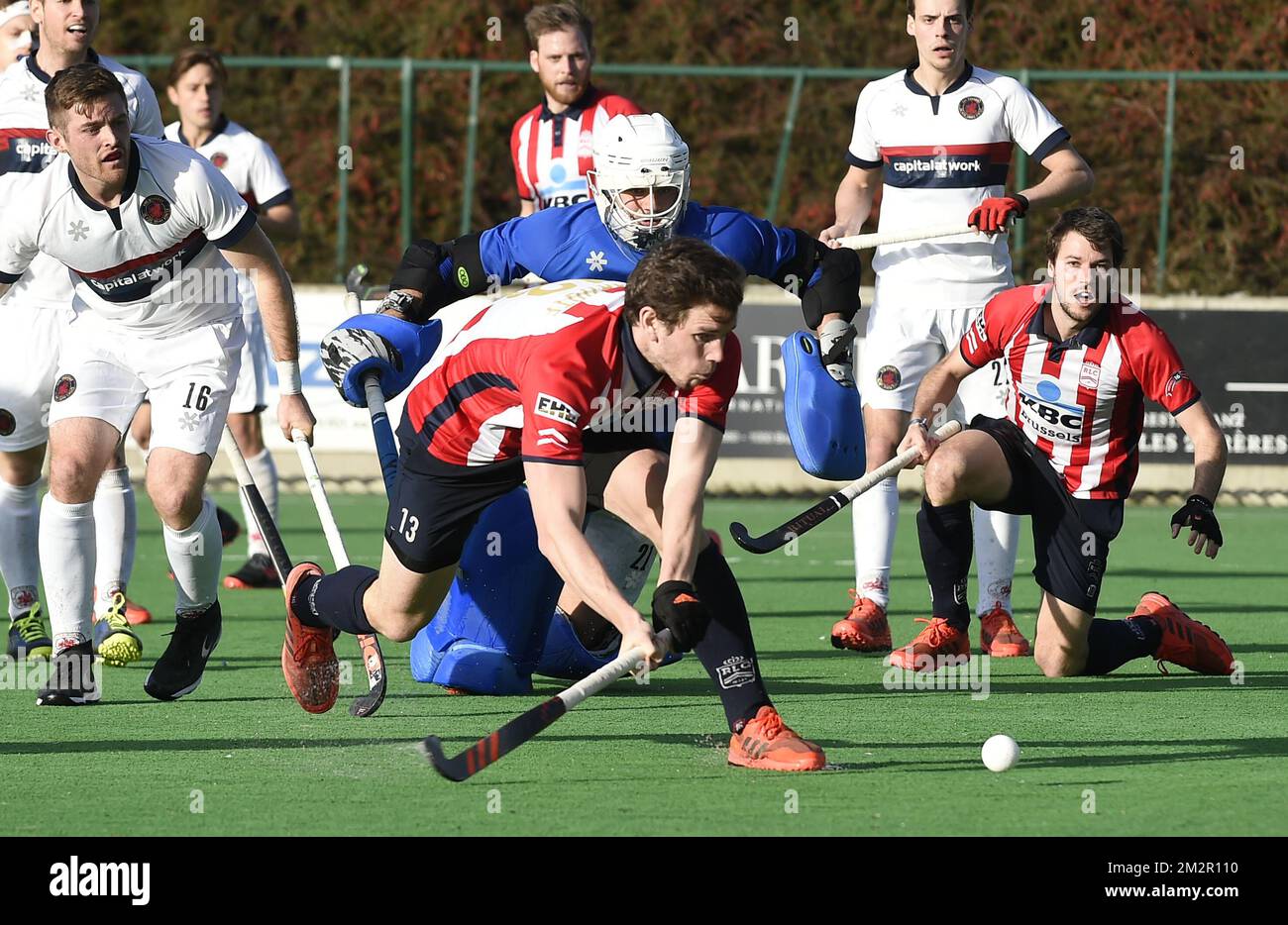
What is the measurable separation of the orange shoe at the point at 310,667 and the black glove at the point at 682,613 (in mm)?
1212

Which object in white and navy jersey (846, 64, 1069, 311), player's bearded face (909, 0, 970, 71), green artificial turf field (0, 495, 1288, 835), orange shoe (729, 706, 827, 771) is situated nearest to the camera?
green artificial turf field (0, 495, 1288, 835)

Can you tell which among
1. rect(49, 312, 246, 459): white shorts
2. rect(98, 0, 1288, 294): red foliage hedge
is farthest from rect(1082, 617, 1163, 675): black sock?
rect(98, 0, 1288, 294): red foliage hedge

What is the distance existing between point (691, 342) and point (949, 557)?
210 cm

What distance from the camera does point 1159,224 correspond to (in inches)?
483

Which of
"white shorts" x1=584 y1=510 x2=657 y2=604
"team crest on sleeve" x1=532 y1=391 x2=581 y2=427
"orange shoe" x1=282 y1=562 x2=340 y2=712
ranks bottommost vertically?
"orange shoe" x1=282 y1=562 x2=340 y2=712

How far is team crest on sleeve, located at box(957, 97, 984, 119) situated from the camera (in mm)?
6559

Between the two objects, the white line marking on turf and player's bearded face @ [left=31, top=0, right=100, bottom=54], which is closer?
player's bearded face @ [left=31, top=0, right=100, bottom=54]

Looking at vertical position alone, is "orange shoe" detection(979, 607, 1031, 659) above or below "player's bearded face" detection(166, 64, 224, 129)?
below

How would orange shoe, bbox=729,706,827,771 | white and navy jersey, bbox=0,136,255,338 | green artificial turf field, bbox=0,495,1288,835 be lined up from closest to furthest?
green artificial turf field, bbox=0,495,1288,835, orange shoe, bbox=729,706,827,771, white and navy jersey, bbox=0,136,255,338

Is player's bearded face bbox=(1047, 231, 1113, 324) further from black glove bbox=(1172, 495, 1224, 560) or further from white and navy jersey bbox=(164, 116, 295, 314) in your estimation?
white and navy jersey bbox=(164, 116, 295, 314)

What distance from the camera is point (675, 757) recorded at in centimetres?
451

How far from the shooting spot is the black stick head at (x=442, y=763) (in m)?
3.91

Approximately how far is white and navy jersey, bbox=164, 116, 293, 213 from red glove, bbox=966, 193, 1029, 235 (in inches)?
117
